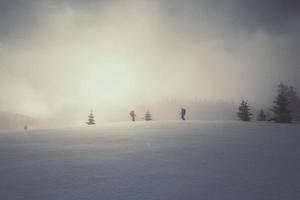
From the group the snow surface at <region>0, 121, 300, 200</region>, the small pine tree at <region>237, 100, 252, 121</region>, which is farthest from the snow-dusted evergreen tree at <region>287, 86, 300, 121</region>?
the snow surface at <region>0, 121, 300, 200</region>

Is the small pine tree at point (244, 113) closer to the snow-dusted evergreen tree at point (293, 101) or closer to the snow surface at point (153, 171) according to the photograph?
the snow-dusted evergreen tree at point (293, 101)

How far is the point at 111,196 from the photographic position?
25.6 ft

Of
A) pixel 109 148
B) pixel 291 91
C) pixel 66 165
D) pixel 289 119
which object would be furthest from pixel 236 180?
pixel 291 91

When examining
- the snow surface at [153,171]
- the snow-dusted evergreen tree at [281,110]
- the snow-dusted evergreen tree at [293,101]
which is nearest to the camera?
the snow surface at [153,171]

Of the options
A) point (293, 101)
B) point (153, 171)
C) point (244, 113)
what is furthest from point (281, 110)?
point (153, 171)

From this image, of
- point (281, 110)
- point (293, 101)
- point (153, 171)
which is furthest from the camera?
point (293, 101)

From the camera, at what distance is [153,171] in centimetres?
1012

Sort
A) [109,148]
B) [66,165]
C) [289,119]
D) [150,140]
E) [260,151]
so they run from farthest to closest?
1. [289,119]
2. [150,140]
3. [109,148]
4. [260,151]
5. [66,165]

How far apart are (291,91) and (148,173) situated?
7120 centimetres

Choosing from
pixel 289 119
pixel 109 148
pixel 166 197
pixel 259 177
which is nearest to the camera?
pixel 166 197

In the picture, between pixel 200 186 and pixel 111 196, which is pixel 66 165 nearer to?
pixel 111 196

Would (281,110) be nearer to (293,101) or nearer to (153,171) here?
(293,101)

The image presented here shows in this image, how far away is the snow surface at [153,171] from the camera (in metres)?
8.08

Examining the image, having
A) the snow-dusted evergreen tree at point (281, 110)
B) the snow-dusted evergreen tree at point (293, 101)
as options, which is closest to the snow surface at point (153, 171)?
the snow-dusted evergreen tree at point (281, 110)
